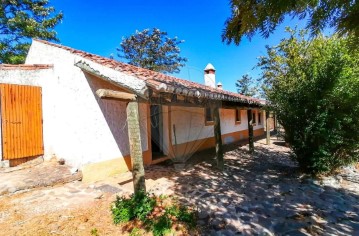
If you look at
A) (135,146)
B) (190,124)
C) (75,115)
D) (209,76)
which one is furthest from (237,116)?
(135,146)

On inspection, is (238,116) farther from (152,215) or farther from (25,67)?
(152,215)

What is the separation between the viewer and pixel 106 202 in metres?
4.62

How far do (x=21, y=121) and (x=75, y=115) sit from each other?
1.61 meters

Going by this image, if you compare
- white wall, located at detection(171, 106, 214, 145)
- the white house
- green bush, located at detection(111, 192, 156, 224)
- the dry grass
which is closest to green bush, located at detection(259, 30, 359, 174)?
the white house

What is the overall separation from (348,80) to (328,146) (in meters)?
1.81

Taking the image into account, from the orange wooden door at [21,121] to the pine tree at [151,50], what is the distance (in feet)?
59.8

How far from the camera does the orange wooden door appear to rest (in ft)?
19.0

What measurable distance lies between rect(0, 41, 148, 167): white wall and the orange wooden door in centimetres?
21

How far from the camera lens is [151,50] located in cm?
2398

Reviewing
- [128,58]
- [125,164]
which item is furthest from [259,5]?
[128,58]

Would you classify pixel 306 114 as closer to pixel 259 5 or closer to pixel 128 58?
pixel 259 5

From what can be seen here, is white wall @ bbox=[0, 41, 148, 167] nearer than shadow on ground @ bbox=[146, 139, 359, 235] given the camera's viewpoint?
No

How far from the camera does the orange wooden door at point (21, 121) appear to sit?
19.0 ft

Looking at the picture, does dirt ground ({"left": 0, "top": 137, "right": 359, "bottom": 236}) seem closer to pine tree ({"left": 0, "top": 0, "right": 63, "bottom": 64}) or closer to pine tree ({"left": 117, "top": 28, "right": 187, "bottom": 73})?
pine tree ({"left": 0, "top": 0, "right": 63, "bottom": 64})
